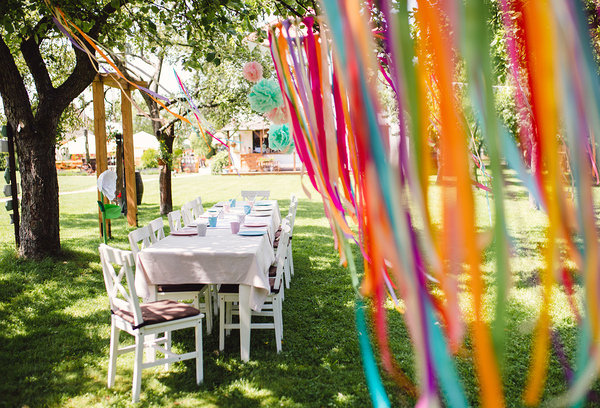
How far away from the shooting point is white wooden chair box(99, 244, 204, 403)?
261cm

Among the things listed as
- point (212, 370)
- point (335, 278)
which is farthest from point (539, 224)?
point (212, 370)

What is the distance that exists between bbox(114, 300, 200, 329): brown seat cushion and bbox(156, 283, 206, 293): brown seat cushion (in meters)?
0.46

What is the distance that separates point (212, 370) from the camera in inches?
117

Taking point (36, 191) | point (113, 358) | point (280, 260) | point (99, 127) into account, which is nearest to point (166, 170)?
point (99, 127)

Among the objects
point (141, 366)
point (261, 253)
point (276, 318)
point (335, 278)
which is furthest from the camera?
point (335, 278)

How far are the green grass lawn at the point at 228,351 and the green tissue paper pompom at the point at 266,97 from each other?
129 cm

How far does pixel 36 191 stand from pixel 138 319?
328 cm

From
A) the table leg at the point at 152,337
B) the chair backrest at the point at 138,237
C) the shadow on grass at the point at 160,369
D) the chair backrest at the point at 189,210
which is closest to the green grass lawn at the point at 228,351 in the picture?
the shadow on grass at the point at 160,369

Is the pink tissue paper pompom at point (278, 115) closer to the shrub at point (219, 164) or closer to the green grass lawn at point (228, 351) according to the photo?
the green grass lawn at point (228, 351)

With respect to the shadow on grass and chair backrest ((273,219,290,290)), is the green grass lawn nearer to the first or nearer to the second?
the shadow on grass

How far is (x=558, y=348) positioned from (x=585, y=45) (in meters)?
3.14

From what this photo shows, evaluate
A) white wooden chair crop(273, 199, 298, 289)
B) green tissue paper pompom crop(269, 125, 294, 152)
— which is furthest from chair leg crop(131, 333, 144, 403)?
white wooden chair crop(273, 199, 298, 289)

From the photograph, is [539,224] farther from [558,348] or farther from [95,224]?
[95,224]

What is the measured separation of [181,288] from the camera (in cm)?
353
